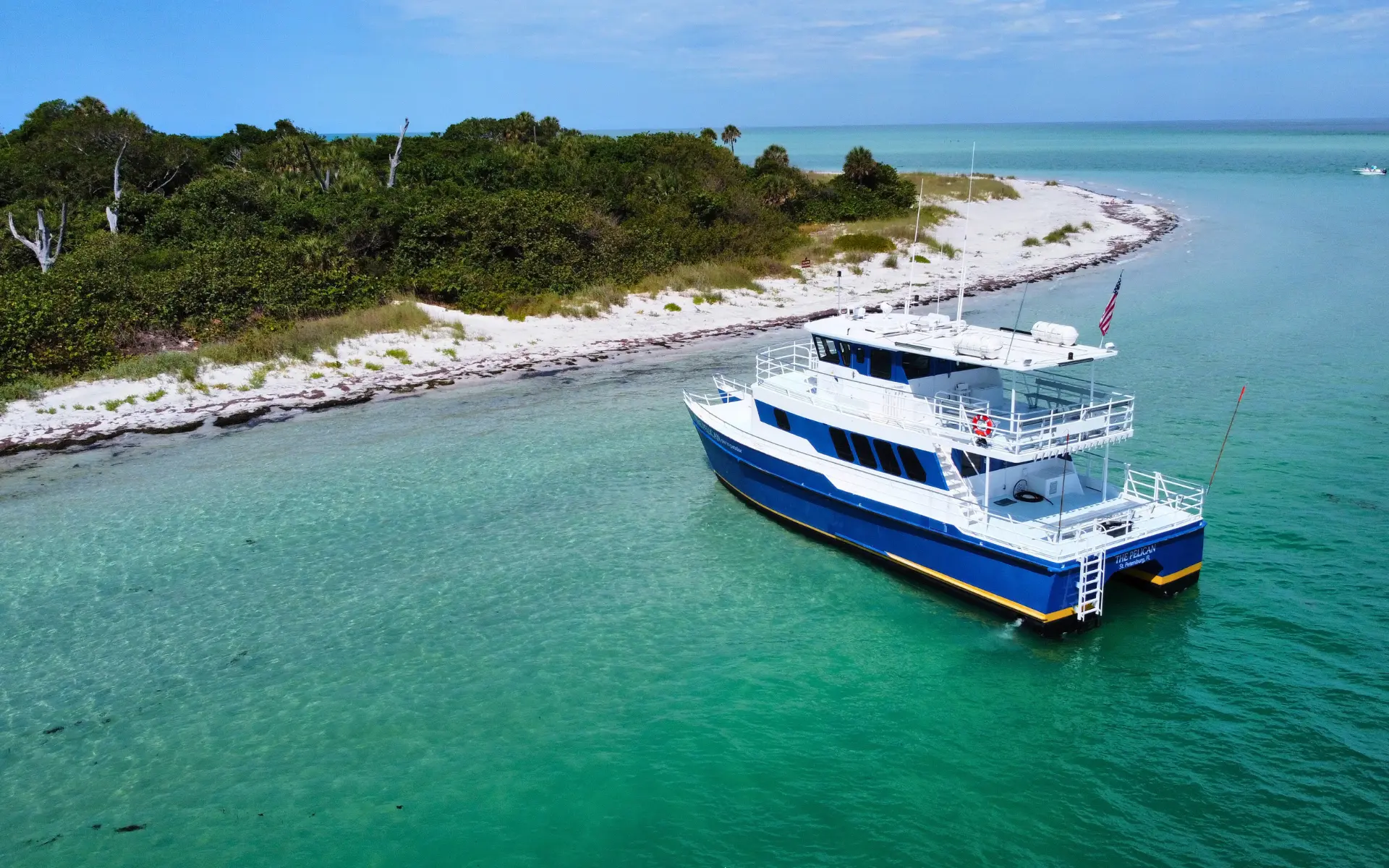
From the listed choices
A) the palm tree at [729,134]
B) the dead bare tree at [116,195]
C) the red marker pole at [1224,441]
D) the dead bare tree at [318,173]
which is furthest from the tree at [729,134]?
the red marker pole at [1224,441]

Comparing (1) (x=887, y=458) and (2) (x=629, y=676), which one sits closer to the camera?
(2) (x=629, y=676)

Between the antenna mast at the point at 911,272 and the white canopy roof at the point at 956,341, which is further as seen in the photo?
the antenna mast at the point at 911,272

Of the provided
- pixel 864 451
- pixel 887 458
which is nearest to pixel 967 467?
pixel 887 458

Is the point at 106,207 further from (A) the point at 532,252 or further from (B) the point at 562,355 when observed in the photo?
(B) the point at 562,355

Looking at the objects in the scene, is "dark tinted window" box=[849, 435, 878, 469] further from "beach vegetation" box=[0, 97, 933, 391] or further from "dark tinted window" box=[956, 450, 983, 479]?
"beach vegetation" box=[0, 97, 933, 391]

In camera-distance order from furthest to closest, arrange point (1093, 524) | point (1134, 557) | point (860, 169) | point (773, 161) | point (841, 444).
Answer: point (773, 161) → point (860, 169) → point (841, 444) → point (1093, 524) → point (1134, 557)

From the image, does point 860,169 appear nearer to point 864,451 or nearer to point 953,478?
point 864,451

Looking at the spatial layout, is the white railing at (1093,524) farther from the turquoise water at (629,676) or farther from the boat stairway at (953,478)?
the turquoise water at (629,676)
